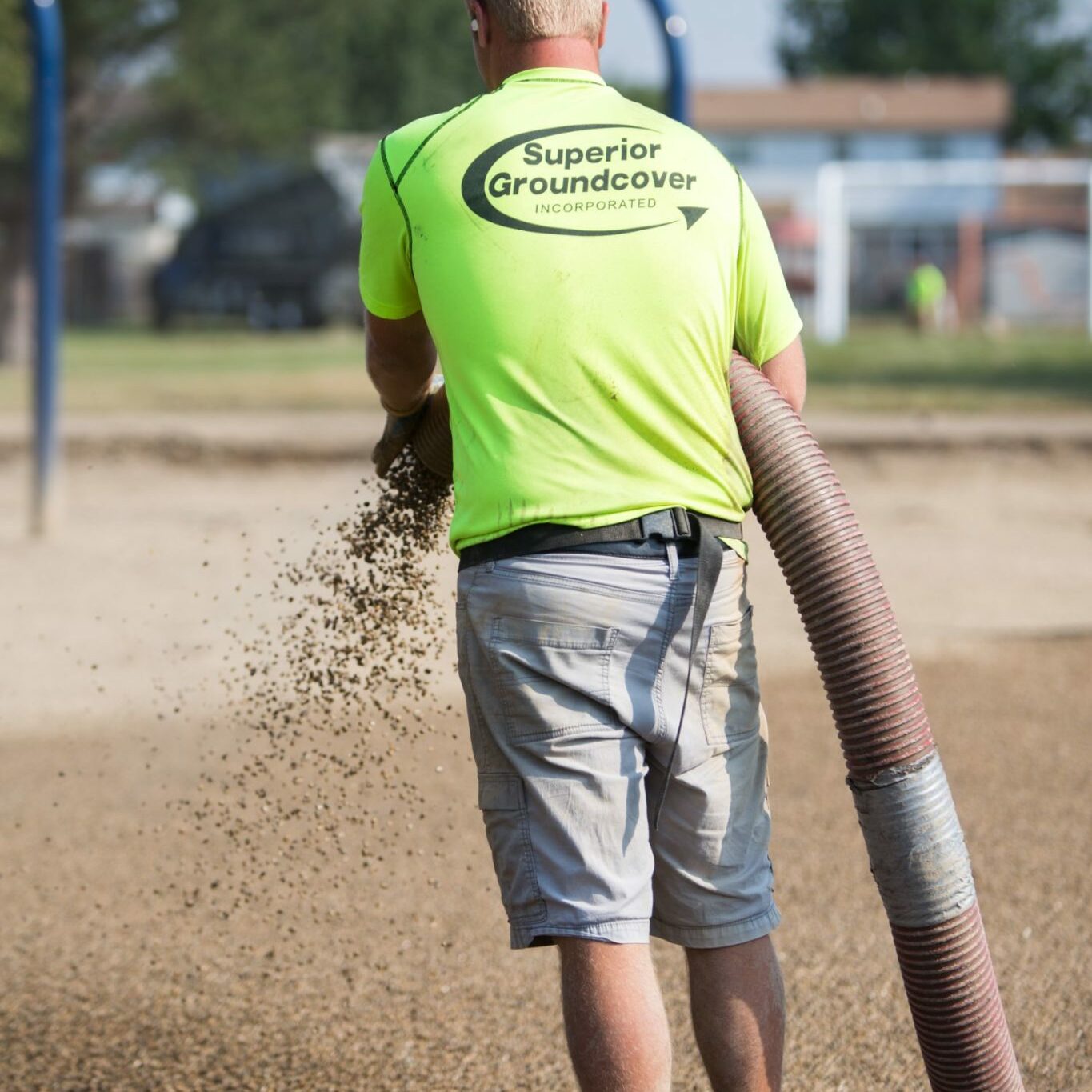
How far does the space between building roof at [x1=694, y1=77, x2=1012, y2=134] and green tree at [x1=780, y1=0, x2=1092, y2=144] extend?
9.71 meters

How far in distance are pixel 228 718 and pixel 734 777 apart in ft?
12.9

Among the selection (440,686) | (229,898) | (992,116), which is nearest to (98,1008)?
(229,898)

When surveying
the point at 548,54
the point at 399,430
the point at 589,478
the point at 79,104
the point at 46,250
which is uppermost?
the point at 548,54


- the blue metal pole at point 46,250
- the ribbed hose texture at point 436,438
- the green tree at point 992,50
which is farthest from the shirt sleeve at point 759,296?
the green tree at point 992,50

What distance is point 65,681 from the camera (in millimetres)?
6785

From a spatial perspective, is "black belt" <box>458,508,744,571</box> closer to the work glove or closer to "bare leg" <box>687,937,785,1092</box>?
the work glove

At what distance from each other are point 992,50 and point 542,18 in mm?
86293

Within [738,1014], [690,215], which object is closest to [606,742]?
[738,1014]

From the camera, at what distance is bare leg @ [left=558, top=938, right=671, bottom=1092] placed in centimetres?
229

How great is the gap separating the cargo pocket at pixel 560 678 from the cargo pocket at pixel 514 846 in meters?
0.09

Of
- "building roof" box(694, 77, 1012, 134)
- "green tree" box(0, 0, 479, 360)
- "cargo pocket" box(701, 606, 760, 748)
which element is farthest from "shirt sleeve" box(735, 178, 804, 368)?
"building roof" box(694, 77, 1012, 134)

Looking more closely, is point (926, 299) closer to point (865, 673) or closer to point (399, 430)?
point (399, 430)

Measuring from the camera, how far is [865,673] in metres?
2.40

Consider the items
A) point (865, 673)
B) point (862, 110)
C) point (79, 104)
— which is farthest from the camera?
point (862, 110)
